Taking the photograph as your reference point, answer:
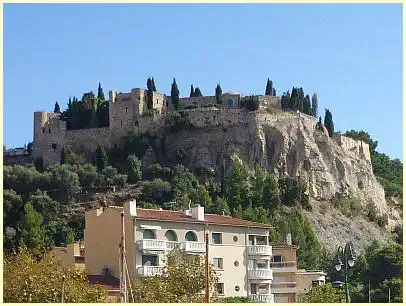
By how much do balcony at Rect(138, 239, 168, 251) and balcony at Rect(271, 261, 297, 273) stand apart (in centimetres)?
761

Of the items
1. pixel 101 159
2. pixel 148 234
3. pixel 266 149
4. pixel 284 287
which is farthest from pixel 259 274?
pixel 101 159

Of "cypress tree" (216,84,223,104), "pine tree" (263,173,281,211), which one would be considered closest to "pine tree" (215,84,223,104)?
"cypress tree" (216,84,223,104)

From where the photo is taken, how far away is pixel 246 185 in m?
78.3

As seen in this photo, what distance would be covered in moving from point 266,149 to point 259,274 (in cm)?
4425

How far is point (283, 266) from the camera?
4759 cm

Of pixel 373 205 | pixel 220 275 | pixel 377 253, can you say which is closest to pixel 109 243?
pixel 220 275

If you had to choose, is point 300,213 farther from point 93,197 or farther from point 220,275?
point 220,275

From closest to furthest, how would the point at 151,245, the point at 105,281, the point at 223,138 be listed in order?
1. the point at 105,281
2. the point at 151,245
3. the point at 223,138

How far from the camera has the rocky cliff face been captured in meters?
87.7

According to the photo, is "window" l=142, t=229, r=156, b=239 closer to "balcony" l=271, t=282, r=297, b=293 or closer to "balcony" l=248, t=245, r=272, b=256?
"balcony" l=248, t=245, r=272, b=256

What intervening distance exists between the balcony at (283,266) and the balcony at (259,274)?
2.44 m

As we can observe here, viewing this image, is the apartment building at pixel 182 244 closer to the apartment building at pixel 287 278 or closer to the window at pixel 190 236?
the window at pixel 190 236

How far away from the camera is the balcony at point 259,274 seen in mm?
44128

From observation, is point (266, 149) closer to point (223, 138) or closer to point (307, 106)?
point (223, 138)
